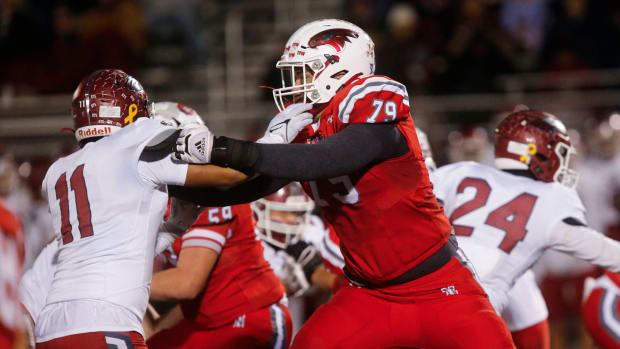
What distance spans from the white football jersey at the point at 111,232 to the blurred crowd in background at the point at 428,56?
534cm

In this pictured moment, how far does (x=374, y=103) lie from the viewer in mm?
3166

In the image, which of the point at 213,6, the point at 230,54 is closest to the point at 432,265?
the point at 230,54

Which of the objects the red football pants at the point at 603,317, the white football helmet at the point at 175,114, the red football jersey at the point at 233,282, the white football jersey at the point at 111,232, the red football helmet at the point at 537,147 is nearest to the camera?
the white football jersey at the point at 111,232

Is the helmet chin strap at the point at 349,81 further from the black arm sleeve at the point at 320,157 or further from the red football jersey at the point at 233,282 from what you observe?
the red football jersey at the point at 233,282

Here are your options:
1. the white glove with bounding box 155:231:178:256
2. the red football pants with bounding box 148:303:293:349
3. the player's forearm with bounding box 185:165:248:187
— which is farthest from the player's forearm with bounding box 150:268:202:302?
the player's forearm with bounding box 185:165:248:187

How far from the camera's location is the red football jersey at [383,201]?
10.7ft

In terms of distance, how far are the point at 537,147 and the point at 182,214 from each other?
6.62 ft

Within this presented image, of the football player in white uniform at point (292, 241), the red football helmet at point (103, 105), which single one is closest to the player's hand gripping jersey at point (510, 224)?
the football player in white uniform at point (292, 241)

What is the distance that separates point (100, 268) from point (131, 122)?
0.65 metres

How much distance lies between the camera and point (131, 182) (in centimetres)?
317

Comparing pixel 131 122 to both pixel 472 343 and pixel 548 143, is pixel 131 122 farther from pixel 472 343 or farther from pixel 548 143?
pixel 548 143

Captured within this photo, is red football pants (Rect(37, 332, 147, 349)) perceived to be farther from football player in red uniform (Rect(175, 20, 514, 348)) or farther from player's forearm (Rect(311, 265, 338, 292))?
player's forearm (Rect(311, 265, 338, 292))

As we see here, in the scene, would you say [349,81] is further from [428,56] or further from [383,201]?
[428,56]

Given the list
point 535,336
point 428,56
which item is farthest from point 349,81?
point 428,56
